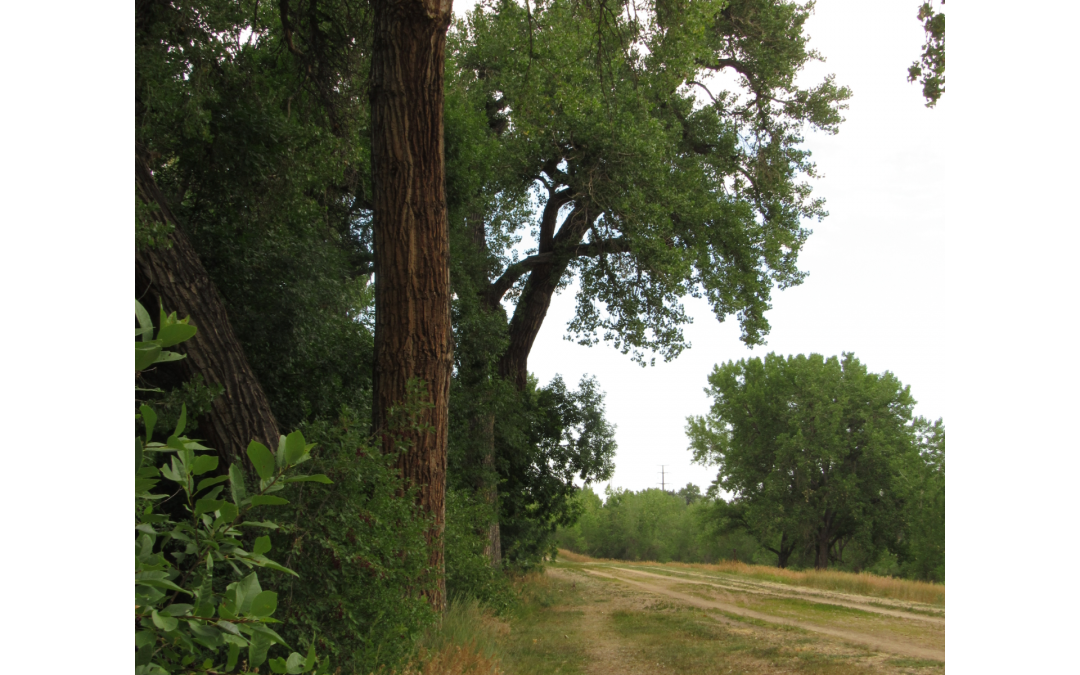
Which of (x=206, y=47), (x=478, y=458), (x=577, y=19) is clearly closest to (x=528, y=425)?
(x=478, y=458)

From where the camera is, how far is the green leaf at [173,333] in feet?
4.59

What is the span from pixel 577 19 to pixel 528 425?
8.84 metres

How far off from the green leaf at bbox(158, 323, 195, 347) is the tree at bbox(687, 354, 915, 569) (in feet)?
141

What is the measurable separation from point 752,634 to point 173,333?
1072 centimetres

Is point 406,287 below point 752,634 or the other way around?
the other way around

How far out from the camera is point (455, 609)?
812cm

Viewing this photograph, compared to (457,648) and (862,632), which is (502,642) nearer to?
(457,648)

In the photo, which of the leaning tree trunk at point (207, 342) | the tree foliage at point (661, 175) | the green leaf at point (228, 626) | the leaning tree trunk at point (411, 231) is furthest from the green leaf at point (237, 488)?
the tree foliage at point (661, 175)

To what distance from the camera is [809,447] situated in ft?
140

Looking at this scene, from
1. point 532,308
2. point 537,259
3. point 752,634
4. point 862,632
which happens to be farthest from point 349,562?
point 532,308

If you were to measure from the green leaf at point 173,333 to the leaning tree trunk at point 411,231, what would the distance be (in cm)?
535

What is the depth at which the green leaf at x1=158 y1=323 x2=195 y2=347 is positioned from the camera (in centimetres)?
140
